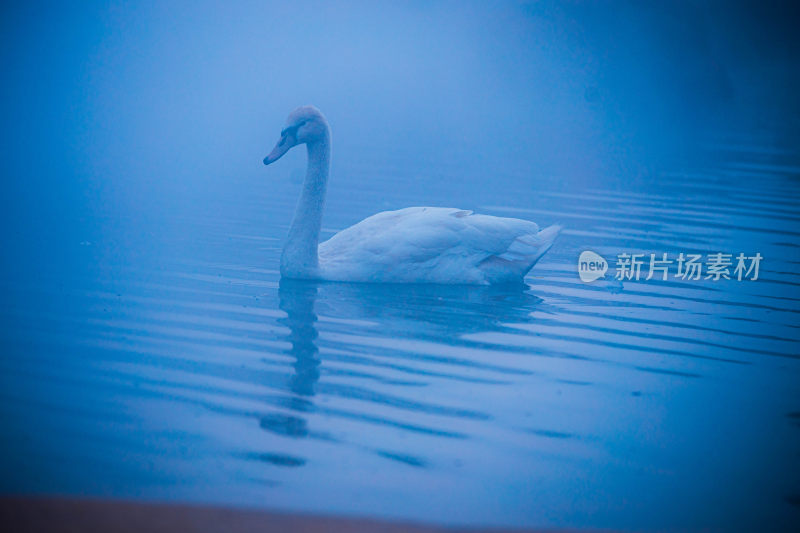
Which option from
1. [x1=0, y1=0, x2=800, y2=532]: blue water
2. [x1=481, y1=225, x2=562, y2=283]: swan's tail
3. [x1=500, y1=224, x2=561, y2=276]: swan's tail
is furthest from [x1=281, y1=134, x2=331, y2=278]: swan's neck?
[x1=500, y1=224, x2=561, y2=276]: swan's tail

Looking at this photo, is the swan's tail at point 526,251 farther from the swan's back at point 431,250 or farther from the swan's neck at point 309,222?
the swan's neck at point 309,222

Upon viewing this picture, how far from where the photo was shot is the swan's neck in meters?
4.25

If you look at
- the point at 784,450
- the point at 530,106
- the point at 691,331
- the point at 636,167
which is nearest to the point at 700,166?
the point at 636,167

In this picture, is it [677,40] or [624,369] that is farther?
[677,40]

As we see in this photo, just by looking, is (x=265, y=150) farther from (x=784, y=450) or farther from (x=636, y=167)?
(x=784, y=450)

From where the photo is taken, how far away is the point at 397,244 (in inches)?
164

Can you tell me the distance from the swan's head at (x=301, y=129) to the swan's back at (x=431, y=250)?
53 centimetres

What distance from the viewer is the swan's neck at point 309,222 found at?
4.25 meters

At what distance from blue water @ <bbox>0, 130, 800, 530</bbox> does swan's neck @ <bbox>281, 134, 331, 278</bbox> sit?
0.12m

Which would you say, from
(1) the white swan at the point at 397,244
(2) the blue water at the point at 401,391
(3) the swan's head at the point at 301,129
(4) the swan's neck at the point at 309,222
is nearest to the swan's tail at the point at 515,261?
(1) the white swan at the point at 397,244

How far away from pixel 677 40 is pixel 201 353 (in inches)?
222

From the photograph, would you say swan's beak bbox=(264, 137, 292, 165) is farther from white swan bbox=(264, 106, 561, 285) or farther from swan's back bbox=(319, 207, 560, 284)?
swan's back bbox=(319, 207, 560, 284)

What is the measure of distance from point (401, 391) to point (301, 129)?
6.12 ft

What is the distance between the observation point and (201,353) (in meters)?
3.25
